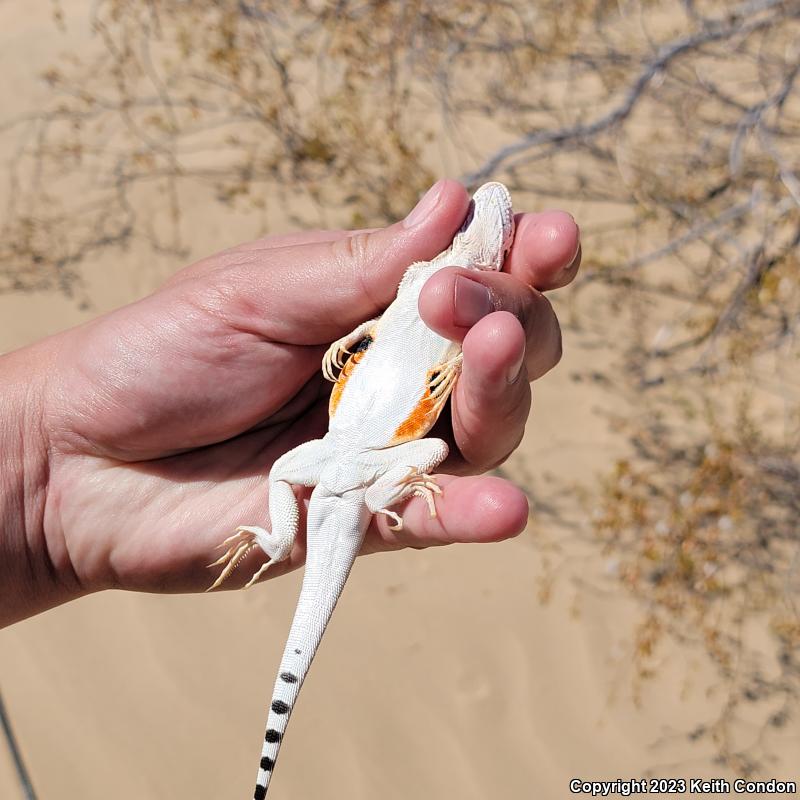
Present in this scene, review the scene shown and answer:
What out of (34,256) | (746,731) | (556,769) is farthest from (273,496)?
(34,256)

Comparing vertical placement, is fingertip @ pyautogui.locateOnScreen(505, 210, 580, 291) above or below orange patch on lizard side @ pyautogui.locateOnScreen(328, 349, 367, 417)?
above

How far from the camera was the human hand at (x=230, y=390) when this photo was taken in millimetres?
2412

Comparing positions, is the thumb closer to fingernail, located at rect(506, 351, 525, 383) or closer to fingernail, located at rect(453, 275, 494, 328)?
fingernail, located at rect(453, 275, 494, 328)

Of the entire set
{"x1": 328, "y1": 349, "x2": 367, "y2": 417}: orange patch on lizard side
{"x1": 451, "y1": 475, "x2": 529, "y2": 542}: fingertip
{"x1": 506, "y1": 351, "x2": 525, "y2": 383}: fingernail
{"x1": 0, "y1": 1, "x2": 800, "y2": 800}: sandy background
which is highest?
{"x1": 506, "y1": 351, "x2": 525, "y2": 383}: fingernail

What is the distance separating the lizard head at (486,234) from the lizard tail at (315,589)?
2.85 ft

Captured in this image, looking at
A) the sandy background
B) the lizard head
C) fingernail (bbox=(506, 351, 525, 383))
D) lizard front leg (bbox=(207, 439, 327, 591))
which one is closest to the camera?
fingernail (bbox=(506, 351, 525, 383))

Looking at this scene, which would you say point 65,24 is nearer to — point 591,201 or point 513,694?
point 591,201

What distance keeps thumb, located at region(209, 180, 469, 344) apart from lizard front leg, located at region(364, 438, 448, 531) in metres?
0.50

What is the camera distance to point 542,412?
14.2 feet

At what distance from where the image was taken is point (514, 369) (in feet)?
7.12

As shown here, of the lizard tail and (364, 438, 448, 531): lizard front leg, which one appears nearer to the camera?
the lizard tail

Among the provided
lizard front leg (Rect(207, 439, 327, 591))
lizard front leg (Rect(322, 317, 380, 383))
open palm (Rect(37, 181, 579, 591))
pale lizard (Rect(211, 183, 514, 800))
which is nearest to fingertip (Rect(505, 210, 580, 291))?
open palm (Rect(37, 181, 579, 591))

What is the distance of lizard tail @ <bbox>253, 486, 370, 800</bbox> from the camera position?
2.04 metres

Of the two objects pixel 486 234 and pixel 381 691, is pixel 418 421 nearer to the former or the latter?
pixel 486 234
